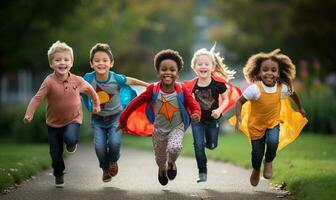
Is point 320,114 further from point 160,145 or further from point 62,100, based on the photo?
point 62,100

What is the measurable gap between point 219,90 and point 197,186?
1.38 metres

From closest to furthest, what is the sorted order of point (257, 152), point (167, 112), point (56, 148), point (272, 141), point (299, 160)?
point (167, 112), point (272, 141), point (257, 152), point (56, 148), point (299, 160)

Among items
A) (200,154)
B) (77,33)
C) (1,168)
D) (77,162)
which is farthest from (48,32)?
(200,154)

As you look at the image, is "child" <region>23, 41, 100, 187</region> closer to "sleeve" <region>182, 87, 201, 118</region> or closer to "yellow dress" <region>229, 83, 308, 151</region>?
"sleeve" <region>182, 87, 201, 118</region>

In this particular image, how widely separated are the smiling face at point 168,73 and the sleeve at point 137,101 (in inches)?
8.8

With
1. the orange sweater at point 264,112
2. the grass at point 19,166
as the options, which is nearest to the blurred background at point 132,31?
the grass at point 19,166

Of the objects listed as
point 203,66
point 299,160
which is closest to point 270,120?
point 203,66

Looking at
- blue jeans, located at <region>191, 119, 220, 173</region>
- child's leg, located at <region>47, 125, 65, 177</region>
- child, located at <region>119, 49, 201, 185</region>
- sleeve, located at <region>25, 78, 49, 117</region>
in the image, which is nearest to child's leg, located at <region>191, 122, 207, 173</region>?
blue jeans, located at <region>191, 119, 220, 173</region>

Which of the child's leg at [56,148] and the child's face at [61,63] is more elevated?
the child's face at [61,63]

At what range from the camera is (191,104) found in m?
9.38

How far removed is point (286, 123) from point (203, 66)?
1544 mm

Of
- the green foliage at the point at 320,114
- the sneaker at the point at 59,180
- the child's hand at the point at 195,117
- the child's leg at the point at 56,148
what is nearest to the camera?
the child's hand at the point at 195,117

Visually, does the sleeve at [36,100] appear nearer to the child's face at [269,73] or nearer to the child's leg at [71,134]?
the child's leg at [71,134]

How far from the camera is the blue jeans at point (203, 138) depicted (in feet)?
32.4
